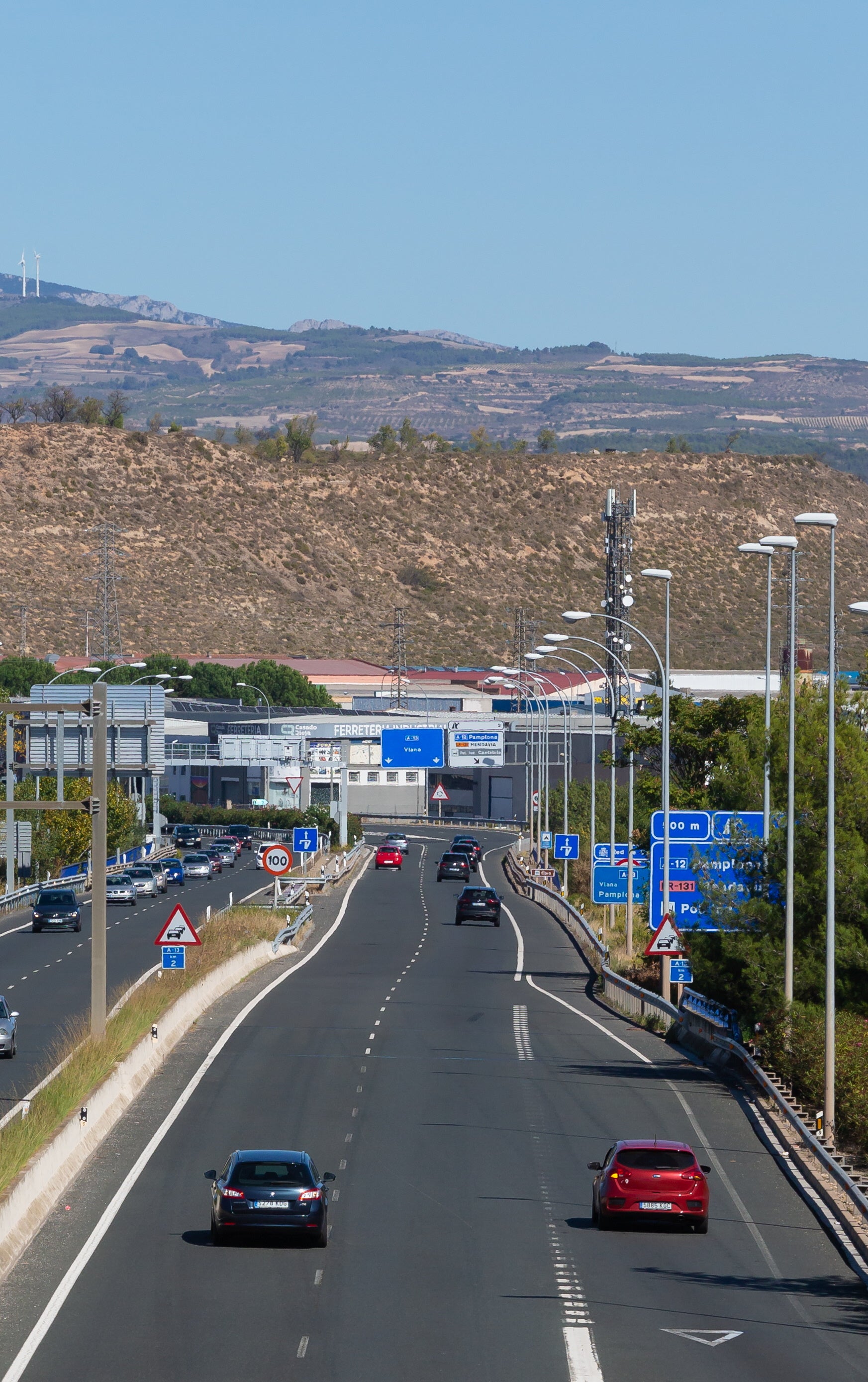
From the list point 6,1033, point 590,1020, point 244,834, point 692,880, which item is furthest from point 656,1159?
point 244,834

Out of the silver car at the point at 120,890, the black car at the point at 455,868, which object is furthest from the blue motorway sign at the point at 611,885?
the black car at the point at 455,868

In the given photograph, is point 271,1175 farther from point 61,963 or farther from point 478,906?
point 478,906

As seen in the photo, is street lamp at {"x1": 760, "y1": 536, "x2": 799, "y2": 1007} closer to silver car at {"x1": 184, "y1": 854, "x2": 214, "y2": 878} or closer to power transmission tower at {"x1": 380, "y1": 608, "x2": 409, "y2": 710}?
silver car at {"x1": 184, "y1": 854, "x2": 214, "y2": 878}

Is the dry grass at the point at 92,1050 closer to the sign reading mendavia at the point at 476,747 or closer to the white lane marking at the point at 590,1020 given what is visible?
the white lane marking at the point at 590,1020

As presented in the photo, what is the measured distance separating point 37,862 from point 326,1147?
6334cm

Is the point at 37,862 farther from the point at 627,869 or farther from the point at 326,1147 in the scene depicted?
the point at 326,1147

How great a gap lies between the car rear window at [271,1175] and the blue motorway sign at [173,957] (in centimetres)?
1897

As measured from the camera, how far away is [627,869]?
52.4 metres

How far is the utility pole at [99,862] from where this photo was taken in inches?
1235

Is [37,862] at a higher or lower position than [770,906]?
lower

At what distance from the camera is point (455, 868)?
91.5 m

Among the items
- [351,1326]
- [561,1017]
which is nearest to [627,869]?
[561,1017]

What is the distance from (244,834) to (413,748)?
1202 cm

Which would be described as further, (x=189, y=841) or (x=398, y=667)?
(x=398, y=667)
